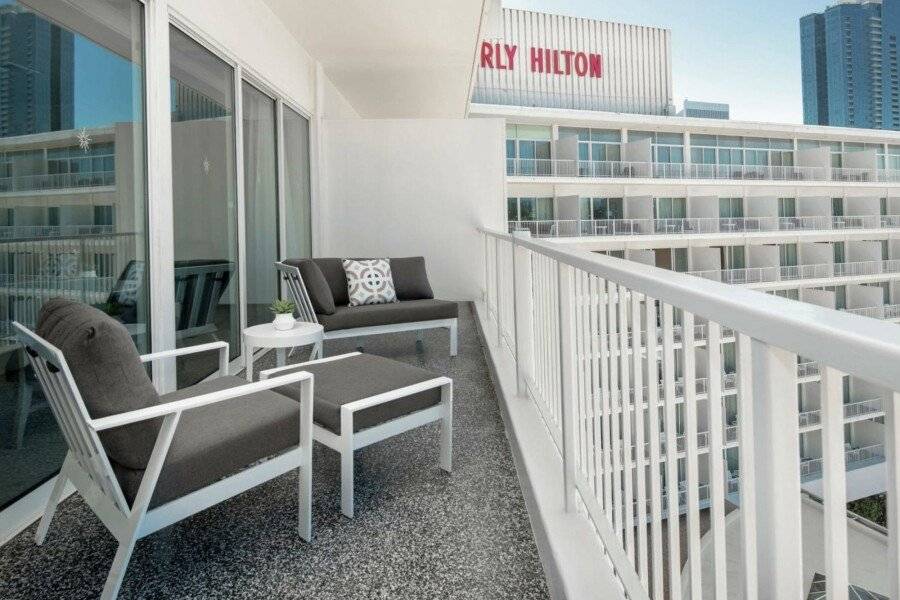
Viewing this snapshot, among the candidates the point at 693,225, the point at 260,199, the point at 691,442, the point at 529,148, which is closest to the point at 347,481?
the point at 691,442

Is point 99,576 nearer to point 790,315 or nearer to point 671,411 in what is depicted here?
point 671,411

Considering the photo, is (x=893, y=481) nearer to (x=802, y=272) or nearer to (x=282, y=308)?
(x=282, y=308)

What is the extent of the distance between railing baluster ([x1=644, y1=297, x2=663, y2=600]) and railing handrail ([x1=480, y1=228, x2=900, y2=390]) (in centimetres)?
8

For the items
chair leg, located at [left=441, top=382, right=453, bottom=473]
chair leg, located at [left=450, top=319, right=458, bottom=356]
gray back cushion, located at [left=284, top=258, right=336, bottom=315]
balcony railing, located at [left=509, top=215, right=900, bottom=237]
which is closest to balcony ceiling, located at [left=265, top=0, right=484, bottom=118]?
gray back cushion, located at [left=284, top=258, right=336, bottom=315]

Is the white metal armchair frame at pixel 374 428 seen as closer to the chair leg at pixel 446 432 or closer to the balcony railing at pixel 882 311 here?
the chair leg at pixel 446 432

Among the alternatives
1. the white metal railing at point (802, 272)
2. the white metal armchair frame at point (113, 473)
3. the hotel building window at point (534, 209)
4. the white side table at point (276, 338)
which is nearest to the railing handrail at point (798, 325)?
the white metal armchair frame at point (113, 473)

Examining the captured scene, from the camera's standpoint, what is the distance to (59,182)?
2252 millimetres

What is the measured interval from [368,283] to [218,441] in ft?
9.92

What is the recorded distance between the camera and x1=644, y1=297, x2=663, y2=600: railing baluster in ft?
3.31

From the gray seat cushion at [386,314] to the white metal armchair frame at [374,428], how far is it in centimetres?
165

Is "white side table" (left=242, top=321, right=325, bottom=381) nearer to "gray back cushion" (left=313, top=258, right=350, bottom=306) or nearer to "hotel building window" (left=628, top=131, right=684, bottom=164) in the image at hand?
"gray back cushion" (left=313, top=258, right=350, bottom=306)

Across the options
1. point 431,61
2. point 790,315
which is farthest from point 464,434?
point 431,61

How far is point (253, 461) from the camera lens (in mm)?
1736

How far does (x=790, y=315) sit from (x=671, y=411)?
1.39ft
